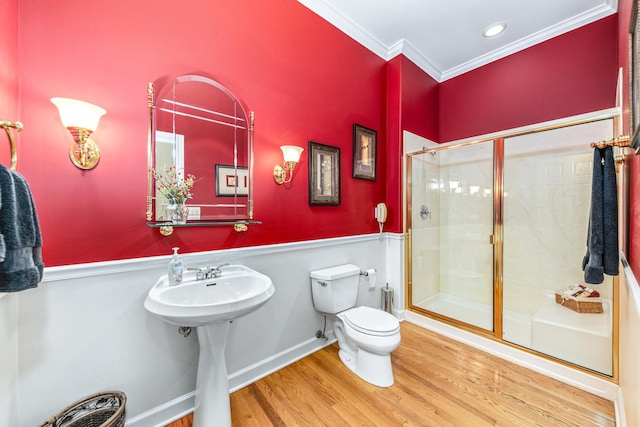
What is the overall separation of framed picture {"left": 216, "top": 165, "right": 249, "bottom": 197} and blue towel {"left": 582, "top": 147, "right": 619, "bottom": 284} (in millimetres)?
1861

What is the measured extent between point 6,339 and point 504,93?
3970 millimetres

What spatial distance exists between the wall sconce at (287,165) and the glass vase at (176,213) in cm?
66

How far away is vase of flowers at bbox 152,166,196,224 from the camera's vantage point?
54.6 inches

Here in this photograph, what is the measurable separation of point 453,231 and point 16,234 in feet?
10.5

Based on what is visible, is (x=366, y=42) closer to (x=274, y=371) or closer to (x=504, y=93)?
(x=504, y=93)

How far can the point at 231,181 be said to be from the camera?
1643 mm

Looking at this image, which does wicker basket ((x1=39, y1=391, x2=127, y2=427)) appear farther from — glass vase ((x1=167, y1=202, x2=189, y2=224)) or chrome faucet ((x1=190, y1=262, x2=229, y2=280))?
glass vase ((x1=167, y1=202, x2=189, y2=224))

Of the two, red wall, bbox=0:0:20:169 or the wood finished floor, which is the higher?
red wall, bbox=0:0:20:169

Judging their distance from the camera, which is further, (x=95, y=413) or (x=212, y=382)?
(x=212, y=382)

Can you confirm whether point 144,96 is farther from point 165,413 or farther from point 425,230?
point 425,230

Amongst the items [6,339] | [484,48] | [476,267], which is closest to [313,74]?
[484,48]

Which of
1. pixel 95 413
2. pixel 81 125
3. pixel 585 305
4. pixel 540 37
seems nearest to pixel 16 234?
pixel 81 125

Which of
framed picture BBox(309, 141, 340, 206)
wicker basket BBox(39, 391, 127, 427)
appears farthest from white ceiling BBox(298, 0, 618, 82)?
wicker basket BBox(39, 391, 127, 427)

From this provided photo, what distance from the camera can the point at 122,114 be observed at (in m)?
1.29
